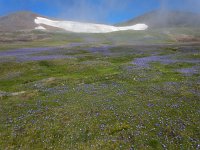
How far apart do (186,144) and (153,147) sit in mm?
2297

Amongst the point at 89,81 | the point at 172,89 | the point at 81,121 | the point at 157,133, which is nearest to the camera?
the point at 157,133

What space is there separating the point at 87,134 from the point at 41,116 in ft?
16.2

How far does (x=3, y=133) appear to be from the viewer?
1697 centimetres

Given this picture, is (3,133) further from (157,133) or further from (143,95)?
(143,95)

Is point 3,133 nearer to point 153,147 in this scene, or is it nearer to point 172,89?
point 153,147

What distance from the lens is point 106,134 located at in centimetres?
1627

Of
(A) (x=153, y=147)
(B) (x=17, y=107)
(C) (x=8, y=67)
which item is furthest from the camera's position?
(C) (x=8, y=67)

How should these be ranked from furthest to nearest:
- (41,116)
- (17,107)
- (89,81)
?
(89,81), (17,107), (41,116)

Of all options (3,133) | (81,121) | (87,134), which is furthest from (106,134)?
(3,133)

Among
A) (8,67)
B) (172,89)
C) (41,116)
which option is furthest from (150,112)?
(8,67)

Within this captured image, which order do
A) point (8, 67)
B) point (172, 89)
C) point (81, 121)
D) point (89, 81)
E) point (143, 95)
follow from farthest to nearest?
point (8, 67), point (89, 81), point (172, 89), point (143, 95), point (81, 121)

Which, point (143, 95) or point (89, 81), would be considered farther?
point (89, 81)

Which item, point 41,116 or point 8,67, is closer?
point 41,116

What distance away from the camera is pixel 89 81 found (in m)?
30.8
